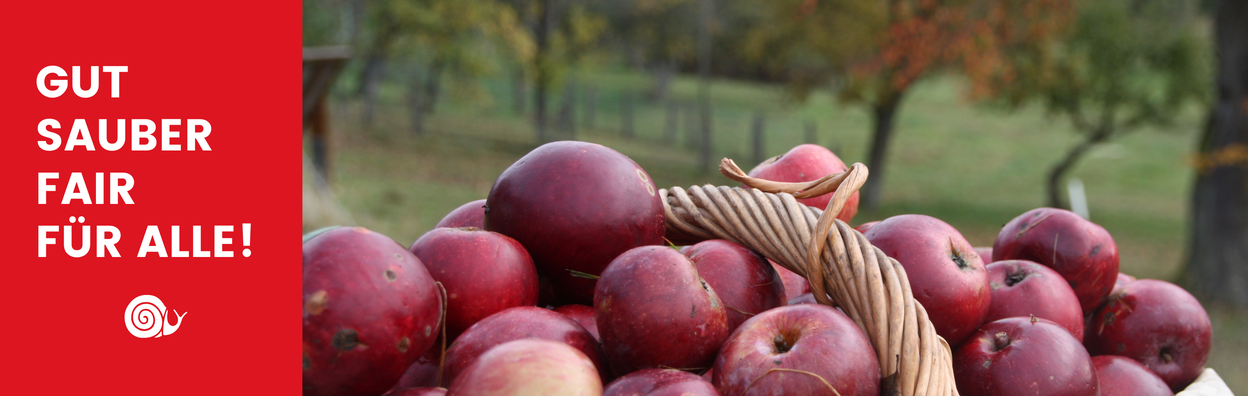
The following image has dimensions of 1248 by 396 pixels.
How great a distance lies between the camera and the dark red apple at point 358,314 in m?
1.52

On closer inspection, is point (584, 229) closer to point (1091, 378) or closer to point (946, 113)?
point (1091, 378)

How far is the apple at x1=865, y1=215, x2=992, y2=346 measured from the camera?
2.01m

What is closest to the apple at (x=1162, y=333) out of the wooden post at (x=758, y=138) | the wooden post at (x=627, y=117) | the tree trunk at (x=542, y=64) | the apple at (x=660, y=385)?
the apple at (x=660, y=385)

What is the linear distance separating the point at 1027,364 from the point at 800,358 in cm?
59

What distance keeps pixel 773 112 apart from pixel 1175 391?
33.5 metres

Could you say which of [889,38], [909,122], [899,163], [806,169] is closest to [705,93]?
[899,163]

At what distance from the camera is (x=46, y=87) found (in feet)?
6.71

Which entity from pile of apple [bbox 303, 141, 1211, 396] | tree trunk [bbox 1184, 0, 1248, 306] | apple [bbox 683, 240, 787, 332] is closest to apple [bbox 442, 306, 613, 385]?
pile of apple [bbox 303, 141, 1211, 396]

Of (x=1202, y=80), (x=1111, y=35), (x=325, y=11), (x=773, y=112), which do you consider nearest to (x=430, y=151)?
(x=325, y=11)

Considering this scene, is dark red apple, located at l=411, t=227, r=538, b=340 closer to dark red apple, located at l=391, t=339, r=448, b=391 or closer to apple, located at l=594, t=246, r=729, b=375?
dark red apple, located at l=391, t=339, r=448, b=391

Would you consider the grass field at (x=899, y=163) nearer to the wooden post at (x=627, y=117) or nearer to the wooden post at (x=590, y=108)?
the wooden post at (x=627, y=117)

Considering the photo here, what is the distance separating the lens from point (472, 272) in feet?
6.10

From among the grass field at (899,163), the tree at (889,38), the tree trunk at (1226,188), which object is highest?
the tree at (889,38)

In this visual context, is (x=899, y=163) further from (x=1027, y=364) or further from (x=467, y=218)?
(x=1027, y=364)
